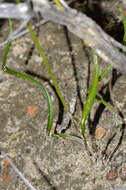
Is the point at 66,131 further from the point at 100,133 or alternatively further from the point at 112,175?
the point at 112,175

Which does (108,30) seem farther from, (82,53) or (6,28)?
(6,28)

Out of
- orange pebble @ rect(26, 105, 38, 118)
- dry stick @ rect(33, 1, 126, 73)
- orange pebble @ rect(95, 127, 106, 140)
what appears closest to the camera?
dry stick @ rect(33, 1, 126, 73)

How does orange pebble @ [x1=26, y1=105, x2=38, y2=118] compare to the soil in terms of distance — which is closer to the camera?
the soil

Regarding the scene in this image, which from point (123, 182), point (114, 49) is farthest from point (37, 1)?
point (123, 182)

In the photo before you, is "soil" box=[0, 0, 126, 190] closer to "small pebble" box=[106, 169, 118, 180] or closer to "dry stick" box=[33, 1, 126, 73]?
"small pebble" box=[106, 169, 118, 180]

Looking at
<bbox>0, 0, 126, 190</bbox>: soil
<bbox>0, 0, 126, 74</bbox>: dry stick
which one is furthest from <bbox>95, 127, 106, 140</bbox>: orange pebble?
<bbox>0, 0, 126, 74</bbox>: dry stick

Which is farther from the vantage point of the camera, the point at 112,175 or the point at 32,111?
the point at 32,111

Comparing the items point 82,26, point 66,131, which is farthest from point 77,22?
point 66,131

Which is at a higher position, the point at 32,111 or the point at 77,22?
the point at 77,22

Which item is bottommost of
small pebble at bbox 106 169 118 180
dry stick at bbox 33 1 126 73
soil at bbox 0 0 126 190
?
small pebble at bbox 106 169 118 180
